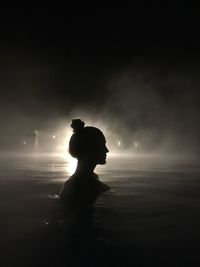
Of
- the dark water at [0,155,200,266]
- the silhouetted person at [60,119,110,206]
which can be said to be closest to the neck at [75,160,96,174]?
the silhouetted person at [60,119,110,206]

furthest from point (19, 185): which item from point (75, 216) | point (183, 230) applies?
point (183, 230)

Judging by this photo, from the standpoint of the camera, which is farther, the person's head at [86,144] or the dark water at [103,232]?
the person's head at [86,144]

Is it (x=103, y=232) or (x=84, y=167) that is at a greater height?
(x=84, y=167)

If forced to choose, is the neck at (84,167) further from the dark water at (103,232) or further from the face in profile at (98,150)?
the dark water at (103,232)

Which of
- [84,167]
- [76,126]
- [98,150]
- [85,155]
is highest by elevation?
[76,126]

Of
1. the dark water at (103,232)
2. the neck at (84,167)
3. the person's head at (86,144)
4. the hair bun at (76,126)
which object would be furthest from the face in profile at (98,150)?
the dark water at (103,232)

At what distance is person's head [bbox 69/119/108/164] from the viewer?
43.7ft

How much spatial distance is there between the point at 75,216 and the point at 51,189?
5.72 meters

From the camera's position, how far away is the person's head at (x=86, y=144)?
524 inches

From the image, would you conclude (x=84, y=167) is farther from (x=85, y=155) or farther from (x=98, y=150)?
(x=98, y=150)

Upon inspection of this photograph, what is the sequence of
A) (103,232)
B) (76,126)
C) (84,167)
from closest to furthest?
1. (103,232)
2. (84,167)
3. (76,126)

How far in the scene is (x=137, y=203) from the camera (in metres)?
11.6

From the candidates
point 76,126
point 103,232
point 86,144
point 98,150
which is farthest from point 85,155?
point 103,232

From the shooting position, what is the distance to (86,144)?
13352mm
